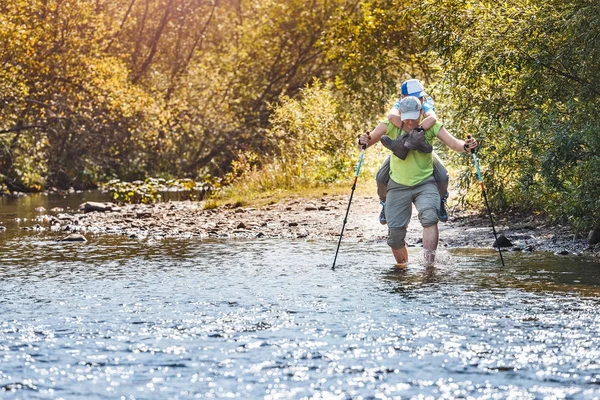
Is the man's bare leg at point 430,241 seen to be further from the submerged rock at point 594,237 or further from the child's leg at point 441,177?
the submerged rock at point 594,237

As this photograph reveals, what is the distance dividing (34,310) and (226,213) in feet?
39.0

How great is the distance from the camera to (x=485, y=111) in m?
14.8

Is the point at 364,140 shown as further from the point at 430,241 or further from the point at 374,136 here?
the point at 430,241

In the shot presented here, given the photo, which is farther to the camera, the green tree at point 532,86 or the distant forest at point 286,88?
the distant forest at point 286,88

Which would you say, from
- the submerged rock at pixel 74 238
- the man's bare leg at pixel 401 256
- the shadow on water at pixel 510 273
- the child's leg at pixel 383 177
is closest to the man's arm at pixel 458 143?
the child's leg at pixel 383 177

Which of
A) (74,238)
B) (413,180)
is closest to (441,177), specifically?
(413,180)

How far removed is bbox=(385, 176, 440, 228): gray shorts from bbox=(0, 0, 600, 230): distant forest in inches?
70.2

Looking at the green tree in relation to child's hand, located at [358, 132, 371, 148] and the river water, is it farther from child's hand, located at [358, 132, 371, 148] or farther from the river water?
child's hand, located at [358, 132, 371, 148]

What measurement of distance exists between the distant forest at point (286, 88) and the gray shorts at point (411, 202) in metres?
1.78

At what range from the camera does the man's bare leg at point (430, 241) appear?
11.4 meters

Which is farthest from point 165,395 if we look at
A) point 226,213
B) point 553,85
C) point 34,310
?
point 226,213

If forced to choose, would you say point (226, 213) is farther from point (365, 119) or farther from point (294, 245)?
point (365, 119)

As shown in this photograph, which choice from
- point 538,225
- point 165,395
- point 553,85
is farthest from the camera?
point 538,225

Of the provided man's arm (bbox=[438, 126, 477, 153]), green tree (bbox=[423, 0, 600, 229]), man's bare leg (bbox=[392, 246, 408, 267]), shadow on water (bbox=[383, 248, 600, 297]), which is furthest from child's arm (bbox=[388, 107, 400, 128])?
green tree (bbox=[423, 0, 600, 229])
